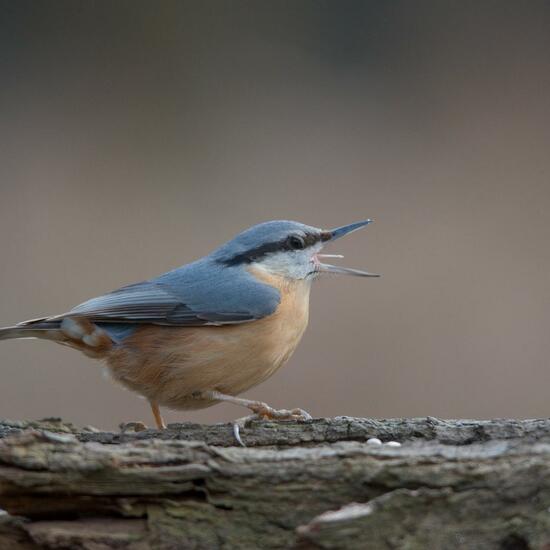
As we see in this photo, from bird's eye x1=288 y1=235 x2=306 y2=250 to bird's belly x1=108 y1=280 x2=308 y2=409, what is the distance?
0.33 m

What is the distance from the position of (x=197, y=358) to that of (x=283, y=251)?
62cm

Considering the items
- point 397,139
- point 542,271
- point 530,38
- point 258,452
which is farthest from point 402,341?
point 258,452

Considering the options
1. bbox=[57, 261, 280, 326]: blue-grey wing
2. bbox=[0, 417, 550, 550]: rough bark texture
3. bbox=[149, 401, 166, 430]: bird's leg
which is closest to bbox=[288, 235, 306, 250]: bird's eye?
bbox=[57, 261, 280, 326]: blue-grey wing

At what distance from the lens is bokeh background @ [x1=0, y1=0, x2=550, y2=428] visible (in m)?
6.20

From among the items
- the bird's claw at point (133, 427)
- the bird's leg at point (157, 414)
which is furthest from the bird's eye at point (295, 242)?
the bird's claw at point (133, 427)

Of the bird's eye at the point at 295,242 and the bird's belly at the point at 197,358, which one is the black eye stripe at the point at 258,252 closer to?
the bird's eye at the point at 295,242

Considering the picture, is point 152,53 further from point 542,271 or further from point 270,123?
point 542,271

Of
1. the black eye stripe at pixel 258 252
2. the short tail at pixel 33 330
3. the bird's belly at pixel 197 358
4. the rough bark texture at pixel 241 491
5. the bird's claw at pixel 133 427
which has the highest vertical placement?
the black eye stripe at pixel 258 252

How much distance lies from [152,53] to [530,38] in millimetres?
3141

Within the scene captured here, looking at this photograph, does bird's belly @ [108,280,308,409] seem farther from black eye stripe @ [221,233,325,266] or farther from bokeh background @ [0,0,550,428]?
bokeh background @ [0,0,550,428]

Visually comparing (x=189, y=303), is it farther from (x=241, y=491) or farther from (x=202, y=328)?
(x=241, y=491)

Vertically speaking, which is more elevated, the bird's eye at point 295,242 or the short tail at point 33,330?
the bird's eye at point 295,242

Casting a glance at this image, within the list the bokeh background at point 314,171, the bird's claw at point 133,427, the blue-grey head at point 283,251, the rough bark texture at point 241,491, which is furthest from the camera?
the bokeh background at point 314,171

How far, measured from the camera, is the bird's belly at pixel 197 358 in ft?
11.2
